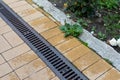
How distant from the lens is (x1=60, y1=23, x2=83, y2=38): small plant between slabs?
2.99 meters

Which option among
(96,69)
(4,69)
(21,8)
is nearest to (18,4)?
(21,8)

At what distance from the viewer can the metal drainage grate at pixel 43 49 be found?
2.53m

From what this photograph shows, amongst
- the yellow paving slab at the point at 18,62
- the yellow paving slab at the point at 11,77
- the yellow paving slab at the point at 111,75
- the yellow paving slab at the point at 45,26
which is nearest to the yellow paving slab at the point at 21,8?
the yellow paving slab at the point at 45,26

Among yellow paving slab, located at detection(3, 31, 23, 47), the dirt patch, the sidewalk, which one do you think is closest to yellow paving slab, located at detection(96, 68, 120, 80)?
the sidewalk

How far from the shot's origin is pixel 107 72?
249 centimetres

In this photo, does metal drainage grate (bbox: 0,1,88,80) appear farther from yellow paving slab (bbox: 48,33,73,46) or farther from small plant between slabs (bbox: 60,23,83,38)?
small plant between slabs (bbox: 60,23,83,38)

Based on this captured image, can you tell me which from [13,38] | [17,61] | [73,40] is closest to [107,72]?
[73,40]

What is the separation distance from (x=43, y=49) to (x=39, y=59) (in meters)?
0.20

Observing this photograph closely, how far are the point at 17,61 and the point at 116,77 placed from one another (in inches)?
45.0

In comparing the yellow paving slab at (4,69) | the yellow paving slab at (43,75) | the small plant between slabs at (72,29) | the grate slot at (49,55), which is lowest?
the yellow paving slab at (4,69)

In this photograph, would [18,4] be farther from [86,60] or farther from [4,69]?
[86,60]

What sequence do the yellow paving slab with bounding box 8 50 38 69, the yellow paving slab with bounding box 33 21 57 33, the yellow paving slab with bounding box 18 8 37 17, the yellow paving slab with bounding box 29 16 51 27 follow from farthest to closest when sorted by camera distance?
the yellow paving slab with bounding box 18 8 37 17, the yellow paving slab with bounding box 29 16 51 27, the yellow paving slab with bounding box 33 21 57 33, the yellow paving slab with bounding box 8 50 38 69

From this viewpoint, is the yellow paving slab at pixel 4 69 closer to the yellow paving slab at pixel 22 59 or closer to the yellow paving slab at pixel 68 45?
the yellow paving slab at pixel 22 59

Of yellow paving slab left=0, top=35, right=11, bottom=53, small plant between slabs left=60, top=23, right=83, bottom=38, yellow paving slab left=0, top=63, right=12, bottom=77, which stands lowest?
yellow paving slab left=0, top=63, right=12, bottom=77
